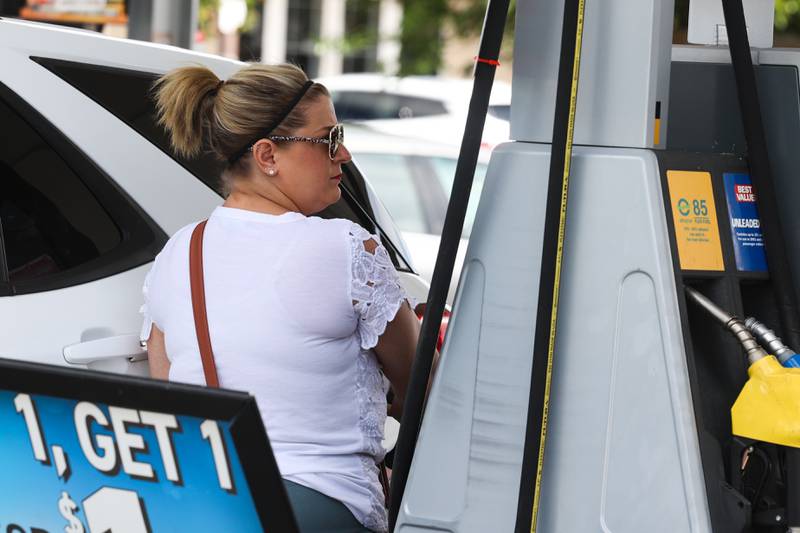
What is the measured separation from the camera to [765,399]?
2461 mm

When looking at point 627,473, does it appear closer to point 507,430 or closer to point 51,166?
point 507,430

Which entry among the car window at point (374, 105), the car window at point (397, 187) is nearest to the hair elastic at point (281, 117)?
the car window at point (397, 187)

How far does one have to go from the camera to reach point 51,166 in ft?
11.1

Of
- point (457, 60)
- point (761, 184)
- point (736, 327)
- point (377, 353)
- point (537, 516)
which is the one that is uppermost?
point (761, 184)

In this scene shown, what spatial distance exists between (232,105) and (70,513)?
1.00 meters

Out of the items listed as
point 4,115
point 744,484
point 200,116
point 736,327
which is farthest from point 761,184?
point 4,115

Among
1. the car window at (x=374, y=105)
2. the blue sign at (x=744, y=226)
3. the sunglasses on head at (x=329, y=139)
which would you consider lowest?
the car window at (x=374, y=105)

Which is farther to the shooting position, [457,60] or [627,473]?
[457,60]

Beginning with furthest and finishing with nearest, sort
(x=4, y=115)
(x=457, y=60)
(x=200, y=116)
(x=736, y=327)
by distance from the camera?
(x=457, y=60) < (x=4, y=115) < (x=200, y=116) < (x=736, y=327)

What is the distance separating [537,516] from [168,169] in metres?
1.47

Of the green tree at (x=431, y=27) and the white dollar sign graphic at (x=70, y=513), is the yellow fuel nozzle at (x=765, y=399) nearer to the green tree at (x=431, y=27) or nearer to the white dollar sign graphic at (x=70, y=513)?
the white dollar sign graphic at (x=70, y=513)

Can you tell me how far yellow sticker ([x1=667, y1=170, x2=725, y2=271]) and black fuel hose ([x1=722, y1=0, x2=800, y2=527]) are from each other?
11 cm

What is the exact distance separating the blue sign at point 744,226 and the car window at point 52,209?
4.98 feet

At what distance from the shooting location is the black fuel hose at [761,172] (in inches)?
105
